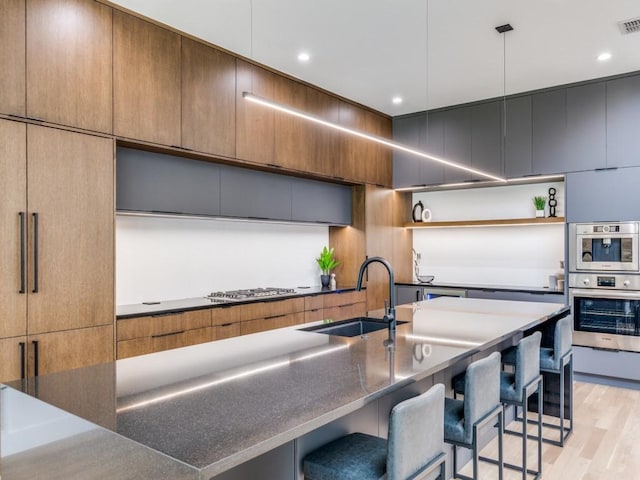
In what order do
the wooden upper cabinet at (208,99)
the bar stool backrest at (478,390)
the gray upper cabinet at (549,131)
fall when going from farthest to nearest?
the gray upper cabinet at (549,131), the wooden upper cabinet at (208,99), the bar stool backrest at (478,390)

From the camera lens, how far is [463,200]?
6.23 metres

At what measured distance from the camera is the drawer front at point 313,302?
4821 millimetres

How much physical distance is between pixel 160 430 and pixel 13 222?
2.24 meters

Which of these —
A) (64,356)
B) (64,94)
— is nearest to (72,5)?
(64,94)

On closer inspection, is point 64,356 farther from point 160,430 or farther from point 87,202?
point 160,430

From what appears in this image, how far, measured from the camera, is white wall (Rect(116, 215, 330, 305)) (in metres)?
4.02

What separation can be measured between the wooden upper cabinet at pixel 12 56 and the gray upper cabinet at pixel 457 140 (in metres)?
4.41

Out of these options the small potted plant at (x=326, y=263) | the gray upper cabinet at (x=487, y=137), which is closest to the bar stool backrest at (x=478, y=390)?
the small potted plant at (x=326, y=263)

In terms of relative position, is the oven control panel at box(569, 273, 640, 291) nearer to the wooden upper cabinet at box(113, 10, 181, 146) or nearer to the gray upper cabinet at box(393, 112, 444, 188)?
the gray upper cabinet at box(393, 112, 444, 188)

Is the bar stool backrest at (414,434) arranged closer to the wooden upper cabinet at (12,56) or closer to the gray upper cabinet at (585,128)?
the wooden upper cabinet at (12,56)

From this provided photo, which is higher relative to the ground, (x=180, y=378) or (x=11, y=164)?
(x=11, y=164)

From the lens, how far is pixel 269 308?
173 inches

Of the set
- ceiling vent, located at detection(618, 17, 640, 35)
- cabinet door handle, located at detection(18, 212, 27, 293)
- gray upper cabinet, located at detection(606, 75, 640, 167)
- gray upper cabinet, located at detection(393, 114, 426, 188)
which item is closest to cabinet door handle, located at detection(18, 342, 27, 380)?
cabinet door handle, located at detection(18, 212, 27, 293)

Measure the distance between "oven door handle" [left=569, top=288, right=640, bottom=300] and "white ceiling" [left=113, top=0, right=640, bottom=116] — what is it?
7.10 ft
